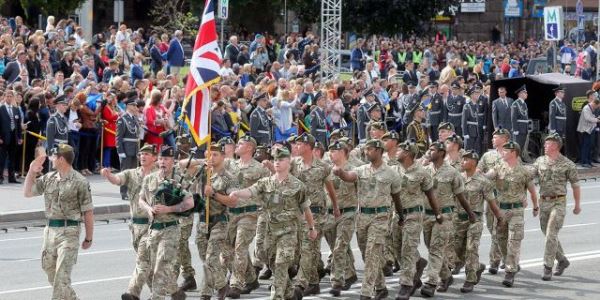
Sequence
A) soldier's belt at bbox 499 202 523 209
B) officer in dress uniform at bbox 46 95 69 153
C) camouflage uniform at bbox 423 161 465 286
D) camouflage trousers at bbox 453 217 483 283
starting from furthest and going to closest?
officer in dress uniform at bbox 46 95 69 153 < soldier's belt at bbox 499 202 523 209 < camouflage trousers at bbox 453 217 483 283 < camouflage uniform at bbox 423 161 465 286

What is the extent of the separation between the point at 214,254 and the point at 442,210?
2900mm

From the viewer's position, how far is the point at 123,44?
1266 inches

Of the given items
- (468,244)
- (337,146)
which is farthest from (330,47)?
(337,146)

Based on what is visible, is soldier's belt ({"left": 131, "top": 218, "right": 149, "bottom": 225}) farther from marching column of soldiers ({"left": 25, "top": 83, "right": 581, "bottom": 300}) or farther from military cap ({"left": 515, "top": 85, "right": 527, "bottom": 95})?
military cap ({"left": 515, "top": 85, "right": 527, "bottom": 95})

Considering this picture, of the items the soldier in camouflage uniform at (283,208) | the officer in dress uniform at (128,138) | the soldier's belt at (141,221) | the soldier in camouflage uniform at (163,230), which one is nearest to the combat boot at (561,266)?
the soldier in camouflage uniform at (283,208)

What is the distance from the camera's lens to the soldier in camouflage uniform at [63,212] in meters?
13.7

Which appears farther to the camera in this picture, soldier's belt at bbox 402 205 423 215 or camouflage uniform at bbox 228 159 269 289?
soldier's belt at bbox 402 205 423 215

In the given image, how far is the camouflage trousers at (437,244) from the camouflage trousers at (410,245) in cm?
24

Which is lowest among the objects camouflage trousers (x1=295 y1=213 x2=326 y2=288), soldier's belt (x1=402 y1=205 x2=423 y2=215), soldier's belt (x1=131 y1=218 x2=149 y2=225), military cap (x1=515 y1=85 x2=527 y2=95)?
camouflage trousers (x1=295 y1=213 x2=326 y2=288)

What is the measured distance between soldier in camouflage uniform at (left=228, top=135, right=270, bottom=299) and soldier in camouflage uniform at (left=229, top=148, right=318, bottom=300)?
1.29ft

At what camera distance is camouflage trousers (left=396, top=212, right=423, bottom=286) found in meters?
15.7

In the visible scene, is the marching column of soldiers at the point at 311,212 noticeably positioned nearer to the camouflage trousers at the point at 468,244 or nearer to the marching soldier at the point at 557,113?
the camouflage trousers at the point at 468,244

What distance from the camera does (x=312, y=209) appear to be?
16.3m

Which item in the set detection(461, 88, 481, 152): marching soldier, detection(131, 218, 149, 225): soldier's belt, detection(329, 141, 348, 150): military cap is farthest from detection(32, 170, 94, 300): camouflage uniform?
detection(461, 88, 481, 152): marching soldier
